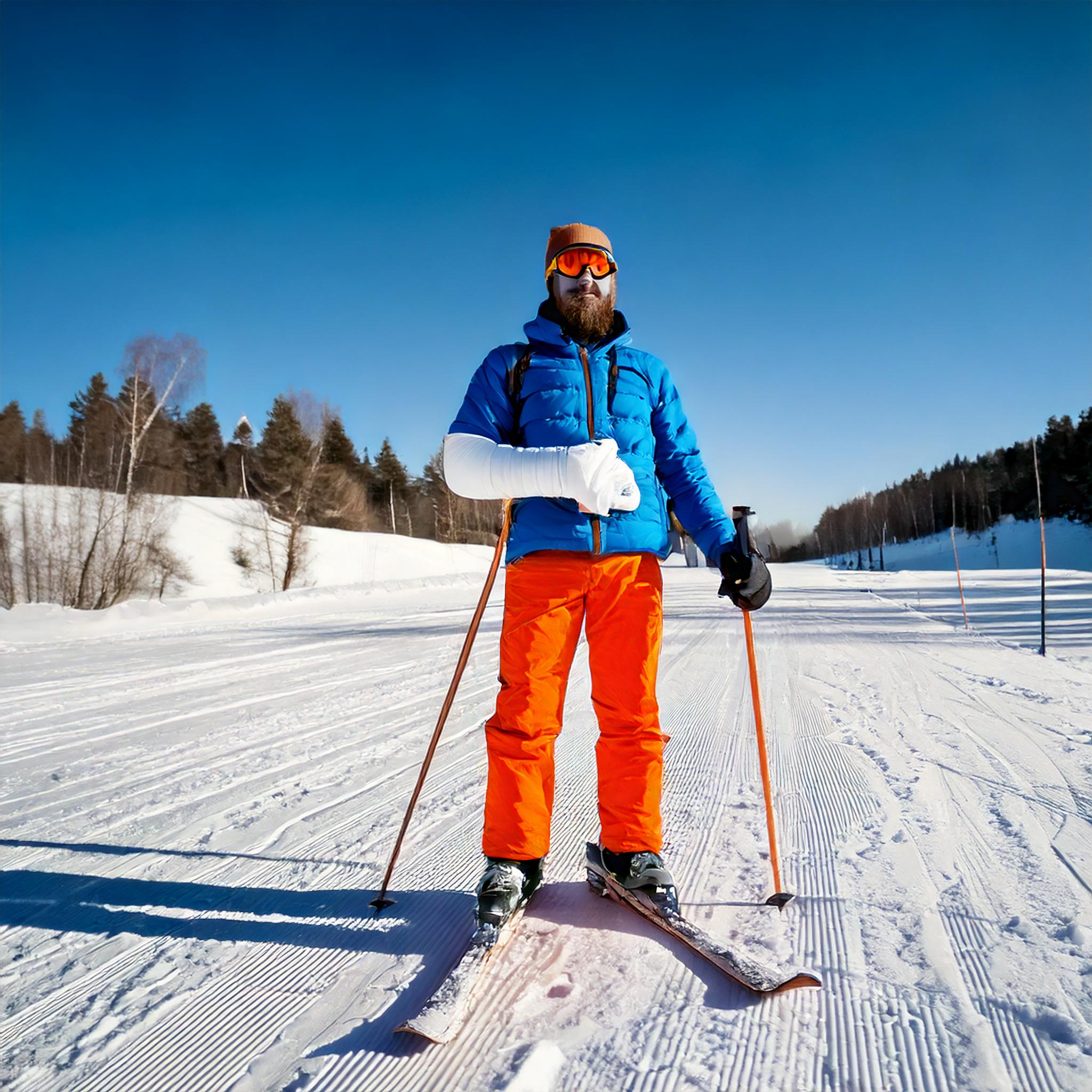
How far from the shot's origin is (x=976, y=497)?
221 ft

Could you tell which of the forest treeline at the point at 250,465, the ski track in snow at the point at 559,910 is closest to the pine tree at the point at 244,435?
the forest treeline at the point at 250,465

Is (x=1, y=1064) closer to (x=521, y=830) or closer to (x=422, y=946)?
(x=422, y=946)

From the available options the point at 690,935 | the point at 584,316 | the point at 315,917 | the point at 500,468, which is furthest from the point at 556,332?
the point at 315,917

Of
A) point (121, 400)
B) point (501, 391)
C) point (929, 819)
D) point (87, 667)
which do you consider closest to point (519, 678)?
point (501, 391)

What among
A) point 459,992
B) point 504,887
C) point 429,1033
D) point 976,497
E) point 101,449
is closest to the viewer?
point 429,1033

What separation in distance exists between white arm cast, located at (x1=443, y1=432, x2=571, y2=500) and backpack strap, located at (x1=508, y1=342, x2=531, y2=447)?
0.13m

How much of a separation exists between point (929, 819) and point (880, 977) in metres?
1.16

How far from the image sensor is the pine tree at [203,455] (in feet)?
143

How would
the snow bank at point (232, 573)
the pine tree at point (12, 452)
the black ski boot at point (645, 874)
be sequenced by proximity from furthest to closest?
1. the pine tree at point (12, 452)
2. the snow bank at point (232, 573)
3. the black ski boot at point (645, 874)

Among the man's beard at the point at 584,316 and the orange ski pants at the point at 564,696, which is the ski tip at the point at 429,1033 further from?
the man's beard at the point at 584,316

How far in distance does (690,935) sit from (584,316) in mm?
1884

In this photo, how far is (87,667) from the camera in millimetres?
7258

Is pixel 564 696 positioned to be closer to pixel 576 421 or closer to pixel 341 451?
pixel 576 421

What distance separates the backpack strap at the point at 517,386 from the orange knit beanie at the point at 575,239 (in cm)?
38
